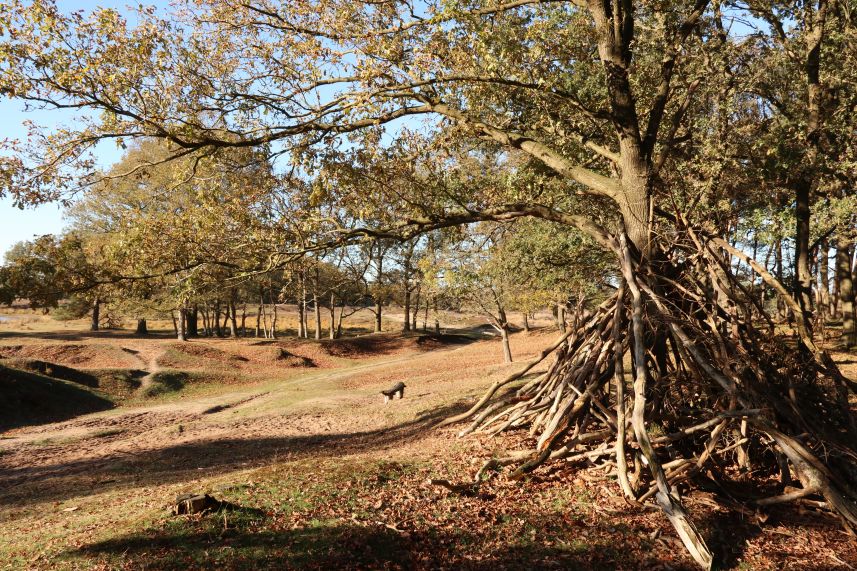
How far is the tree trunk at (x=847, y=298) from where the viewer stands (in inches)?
814

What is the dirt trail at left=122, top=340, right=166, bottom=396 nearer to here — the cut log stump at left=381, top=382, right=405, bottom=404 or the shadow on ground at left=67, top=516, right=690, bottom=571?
the cut log stump at left=381, top=382, right=405, bottom=404

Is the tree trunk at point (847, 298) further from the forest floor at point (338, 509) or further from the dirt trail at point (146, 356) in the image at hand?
the dirt trail at point (146, 356)

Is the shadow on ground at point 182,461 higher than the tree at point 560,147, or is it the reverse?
the tree at point 560,147

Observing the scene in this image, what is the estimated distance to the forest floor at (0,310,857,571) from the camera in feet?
20.2

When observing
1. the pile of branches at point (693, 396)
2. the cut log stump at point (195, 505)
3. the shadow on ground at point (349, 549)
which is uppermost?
the pile of branches at point (693, 396)

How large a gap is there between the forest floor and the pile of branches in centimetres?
47

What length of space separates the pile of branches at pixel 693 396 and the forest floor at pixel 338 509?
0.47 m

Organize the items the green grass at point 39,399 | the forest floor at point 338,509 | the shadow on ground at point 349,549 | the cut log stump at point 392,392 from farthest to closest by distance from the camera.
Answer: the green grass at point 39,399, the cut log stump at point 392,392, the forest floor at point 338,509, the shadow on ground at point 349,549

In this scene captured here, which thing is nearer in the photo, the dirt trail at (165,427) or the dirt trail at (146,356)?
the dirt trail at (165,427)

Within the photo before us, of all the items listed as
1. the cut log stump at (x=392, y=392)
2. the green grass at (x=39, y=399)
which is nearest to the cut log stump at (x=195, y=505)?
the cut log stump at (x=392, y=392)

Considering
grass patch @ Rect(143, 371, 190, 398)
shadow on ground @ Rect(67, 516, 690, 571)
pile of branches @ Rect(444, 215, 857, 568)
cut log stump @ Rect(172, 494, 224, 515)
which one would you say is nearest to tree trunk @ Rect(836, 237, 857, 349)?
pile of branches @ Rect(444, 215, 857, 568)

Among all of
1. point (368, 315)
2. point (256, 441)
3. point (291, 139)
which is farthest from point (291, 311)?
point (291, 139)

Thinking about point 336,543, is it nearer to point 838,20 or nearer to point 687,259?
point 687,259

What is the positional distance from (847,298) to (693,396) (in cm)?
1903
